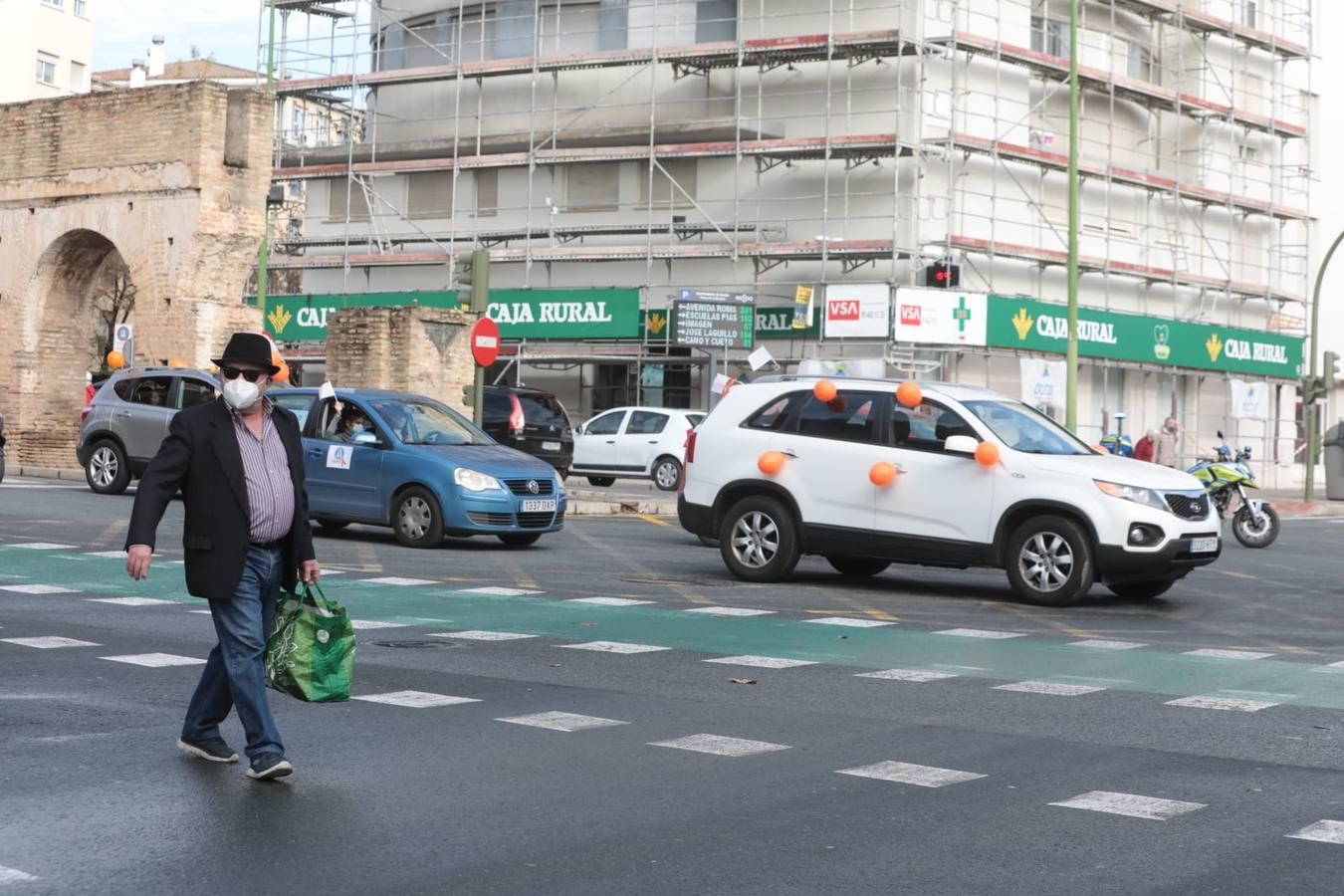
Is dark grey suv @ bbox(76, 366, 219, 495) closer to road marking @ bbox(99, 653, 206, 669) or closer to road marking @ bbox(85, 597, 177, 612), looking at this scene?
road marking @ bbox(85, 597, 177, 612)

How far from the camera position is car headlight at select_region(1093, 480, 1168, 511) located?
1448 cm

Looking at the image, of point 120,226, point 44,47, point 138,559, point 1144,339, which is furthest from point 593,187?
point 138,559

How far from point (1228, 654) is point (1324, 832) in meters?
5.61

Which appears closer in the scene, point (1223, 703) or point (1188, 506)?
point (1223, 703)

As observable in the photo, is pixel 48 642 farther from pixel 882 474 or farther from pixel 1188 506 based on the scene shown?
pixel 1188 506

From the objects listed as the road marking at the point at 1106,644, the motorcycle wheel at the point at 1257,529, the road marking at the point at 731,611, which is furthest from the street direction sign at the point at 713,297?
the road marking at the point at 1106,644

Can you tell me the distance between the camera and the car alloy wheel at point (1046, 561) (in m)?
14.6

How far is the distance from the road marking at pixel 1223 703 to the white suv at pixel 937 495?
473cm

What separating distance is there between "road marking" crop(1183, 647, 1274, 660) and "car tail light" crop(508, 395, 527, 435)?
20.0m

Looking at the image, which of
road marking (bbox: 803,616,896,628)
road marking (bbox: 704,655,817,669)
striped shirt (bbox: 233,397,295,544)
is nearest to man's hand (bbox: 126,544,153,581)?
striped shirt (bbox: 233,397,295,544)

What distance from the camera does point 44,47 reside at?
7431cm

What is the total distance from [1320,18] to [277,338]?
34.0 metres

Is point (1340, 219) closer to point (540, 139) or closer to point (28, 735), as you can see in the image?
point (540, 139)

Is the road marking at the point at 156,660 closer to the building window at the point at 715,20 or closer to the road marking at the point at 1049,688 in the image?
the road marking at the point at 1049,688
